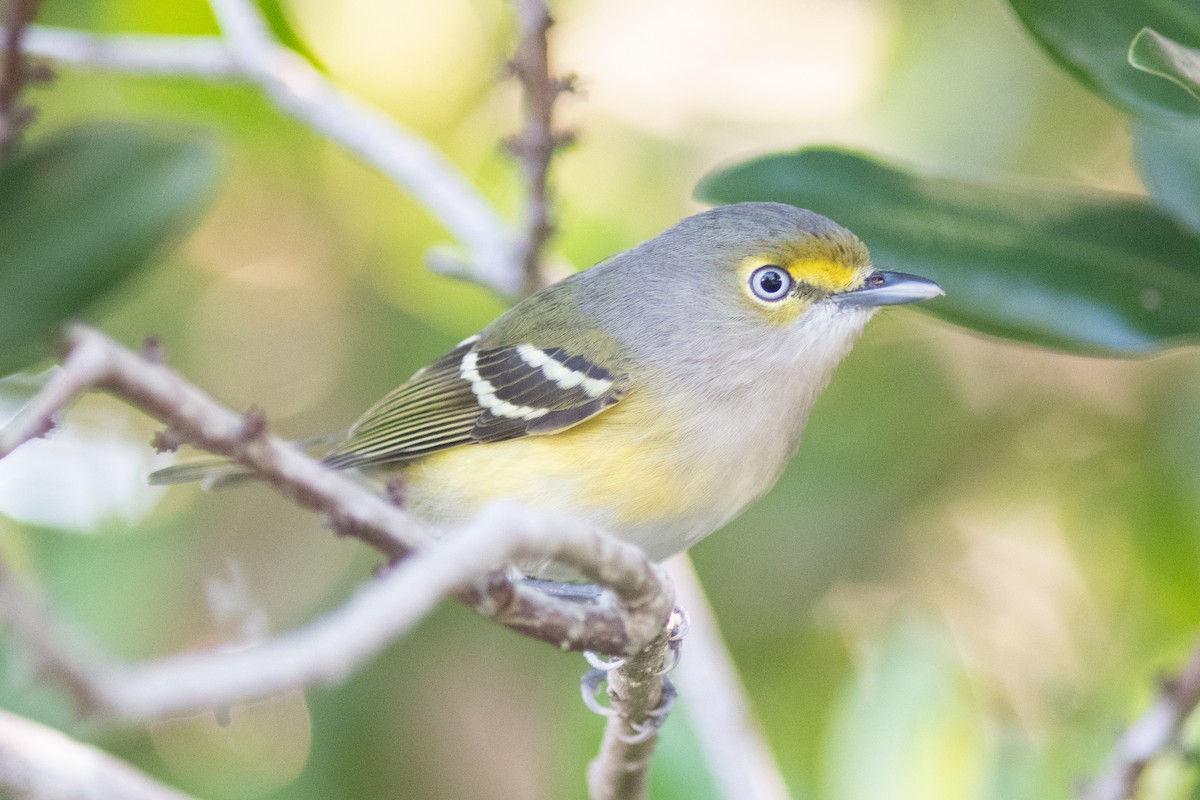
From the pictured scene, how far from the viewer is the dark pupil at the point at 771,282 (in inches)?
111

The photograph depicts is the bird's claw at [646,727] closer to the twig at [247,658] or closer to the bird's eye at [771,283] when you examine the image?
the bird's eye at [771,283]

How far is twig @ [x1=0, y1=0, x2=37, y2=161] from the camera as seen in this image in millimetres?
1890

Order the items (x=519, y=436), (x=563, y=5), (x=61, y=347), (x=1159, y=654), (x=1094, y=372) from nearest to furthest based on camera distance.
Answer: (x=61, y=347), (x=519, y=436), (x=1159, y=654), (x=1094, y=372), (x=563, y=5)

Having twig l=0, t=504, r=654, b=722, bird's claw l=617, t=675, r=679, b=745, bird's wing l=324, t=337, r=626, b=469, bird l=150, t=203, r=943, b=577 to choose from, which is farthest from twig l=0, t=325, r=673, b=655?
bird's wing l=324, t=337, r=626, b=469

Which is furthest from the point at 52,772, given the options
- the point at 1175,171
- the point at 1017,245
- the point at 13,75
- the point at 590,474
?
the point at 1175,171

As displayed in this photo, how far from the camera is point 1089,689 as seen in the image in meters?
3.47

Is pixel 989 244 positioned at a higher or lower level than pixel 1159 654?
higher

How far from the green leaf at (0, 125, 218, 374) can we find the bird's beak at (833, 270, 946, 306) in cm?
135

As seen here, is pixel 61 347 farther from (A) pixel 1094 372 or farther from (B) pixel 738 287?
(A) pixel 1094 372

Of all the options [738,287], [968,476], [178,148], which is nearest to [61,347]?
[178,148]

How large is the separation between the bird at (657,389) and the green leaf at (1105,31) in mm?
504

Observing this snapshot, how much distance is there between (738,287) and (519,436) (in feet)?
1.96

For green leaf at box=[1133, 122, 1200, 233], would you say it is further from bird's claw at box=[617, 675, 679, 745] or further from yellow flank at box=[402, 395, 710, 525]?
bird's claw at box=[617, 675, 679, 745]

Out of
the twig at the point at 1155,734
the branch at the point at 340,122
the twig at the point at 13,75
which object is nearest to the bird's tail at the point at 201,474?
the branch at the point at 340,122
